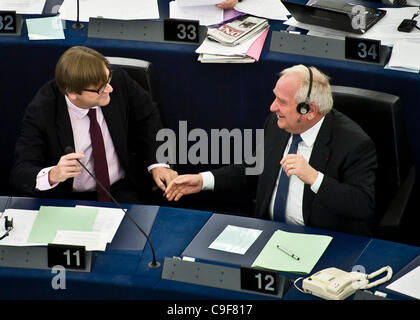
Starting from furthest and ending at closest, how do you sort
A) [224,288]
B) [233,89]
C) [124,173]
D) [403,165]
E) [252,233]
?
[233,89]
[124,173]
[403,165]
[252,233]
[224,288]

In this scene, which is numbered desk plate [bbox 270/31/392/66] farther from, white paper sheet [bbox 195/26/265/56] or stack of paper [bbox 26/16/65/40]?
stack of paper [bbox 26/16/65/40]

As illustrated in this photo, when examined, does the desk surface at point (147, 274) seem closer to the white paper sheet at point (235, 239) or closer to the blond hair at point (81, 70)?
the white paper sheet at point (235, 239)

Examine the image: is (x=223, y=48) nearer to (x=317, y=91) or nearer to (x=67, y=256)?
(x=317, y=91)

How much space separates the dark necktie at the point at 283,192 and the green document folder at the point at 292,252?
246mm

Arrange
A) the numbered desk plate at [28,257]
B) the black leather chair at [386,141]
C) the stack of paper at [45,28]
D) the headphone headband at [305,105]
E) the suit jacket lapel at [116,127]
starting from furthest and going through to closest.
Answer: the stack of paper at [45,28]
the suit jacket lapel at [116,127]
the black leather chair at [386,141]
the headphone headband at [305,105]
the numbered desk plate at [28,257]

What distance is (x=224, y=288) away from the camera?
2.96m

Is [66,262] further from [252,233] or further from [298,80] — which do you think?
[298,80]

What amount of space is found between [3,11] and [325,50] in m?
1.61

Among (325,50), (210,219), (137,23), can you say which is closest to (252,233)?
(210,219)

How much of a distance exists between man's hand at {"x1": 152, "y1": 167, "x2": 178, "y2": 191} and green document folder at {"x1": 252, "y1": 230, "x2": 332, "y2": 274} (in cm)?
66

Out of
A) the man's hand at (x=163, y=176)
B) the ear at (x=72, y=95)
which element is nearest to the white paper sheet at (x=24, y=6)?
the ear at (x=72, y=95)

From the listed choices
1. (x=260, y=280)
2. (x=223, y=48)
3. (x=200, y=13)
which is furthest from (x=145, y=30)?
(x=260, y=280)

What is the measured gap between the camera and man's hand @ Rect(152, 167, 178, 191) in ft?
12.1

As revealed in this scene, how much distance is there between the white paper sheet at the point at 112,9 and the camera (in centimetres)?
439
